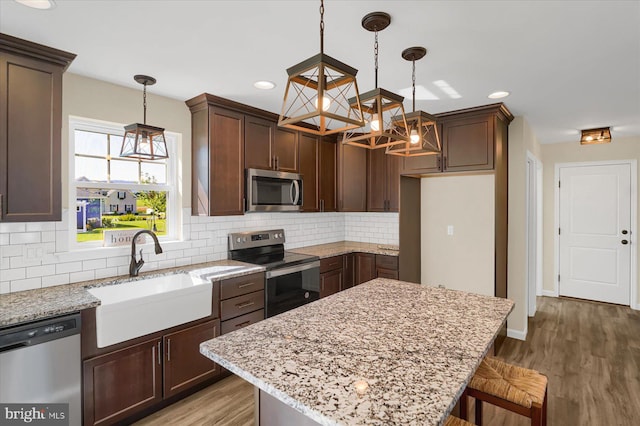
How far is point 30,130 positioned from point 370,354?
2315 millimetres

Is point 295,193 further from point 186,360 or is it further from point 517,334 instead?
point 517,334

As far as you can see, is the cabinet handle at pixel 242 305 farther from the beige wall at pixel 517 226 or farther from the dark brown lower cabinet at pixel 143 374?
the beige wall at pixel 517 226

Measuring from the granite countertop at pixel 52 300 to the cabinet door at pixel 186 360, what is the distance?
42cm

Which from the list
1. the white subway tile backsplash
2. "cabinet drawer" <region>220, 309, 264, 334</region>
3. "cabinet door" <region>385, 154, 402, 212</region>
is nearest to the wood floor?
"cabinet drawer" <region>220, 309, 264, 334</region>

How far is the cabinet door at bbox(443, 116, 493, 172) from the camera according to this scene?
10.8 feet

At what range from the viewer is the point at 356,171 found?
4.45 meters

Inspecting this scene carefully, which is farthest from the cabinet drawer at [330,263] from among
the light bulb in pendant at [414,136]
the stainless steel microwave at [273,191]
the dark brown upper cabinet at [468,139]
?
the light bulb in pendant at [414,136]

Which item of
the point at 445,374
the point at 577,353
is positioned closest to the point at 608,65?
the point at 445,374

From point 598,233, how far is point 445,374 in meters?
5.24

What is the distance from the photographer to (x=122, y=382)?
2.18 m

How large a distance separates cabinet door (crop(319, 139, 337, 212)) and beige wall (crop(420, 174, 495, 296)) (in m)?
1.15

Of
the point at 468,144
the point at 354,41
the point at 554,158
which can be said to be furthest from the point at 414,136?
the point at 554,158

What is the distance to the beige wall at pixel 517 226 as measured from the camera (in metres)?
3.61

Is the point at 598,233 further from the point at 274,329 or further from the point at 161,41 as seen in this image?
the point at 161,41
